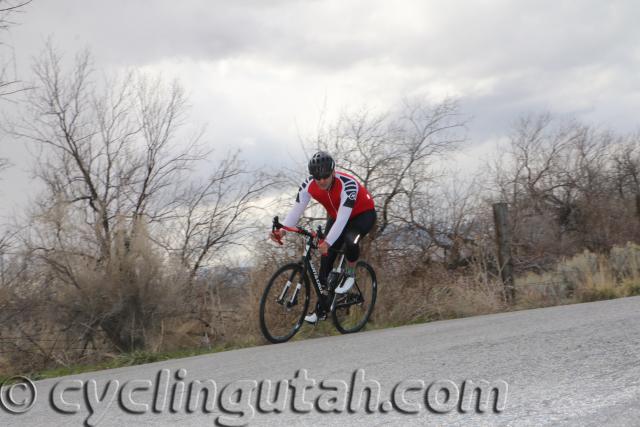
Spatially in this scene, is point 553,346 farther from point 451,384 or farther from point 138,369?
point 138,369

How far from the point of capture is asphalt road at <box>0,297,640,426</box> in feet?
12.2

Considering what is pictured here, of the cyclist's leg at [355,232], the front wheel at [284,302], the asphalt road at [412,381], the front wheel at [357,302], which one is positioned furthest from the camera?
the front wheel at [357,302]

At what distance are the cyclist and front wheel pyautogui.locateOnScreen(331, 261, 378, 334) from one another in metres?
0.29

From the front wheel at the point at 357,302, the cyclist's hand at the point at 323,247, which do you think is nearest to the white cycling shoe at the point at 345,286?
the front wheel at the point at 357,302

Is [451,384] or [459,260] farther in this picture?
[459,260]

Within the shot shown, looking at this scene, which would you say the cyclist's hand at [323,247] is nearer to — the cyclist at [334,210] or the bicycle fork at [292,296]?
the cyclist at [334,210]

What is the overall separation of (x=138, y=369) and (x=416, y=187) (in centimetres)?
847

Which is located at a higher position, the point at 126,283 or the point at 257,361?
the point at 126,283

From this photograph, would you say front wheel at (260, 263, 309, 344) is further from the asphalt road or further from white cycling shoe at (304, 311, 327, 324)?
the asphalt road

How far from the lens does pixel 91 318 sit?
32.3 feet

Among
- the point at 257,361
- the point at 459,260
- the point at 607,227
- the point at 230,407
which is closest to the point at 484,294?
the point at 459,260

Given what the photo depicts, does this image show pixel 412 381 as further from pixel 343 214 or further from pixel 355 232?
pixel 355 232

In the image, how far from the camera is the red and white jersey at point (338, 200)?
8.20m

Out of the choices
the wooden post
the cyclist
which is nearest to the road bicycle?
the cyclist
